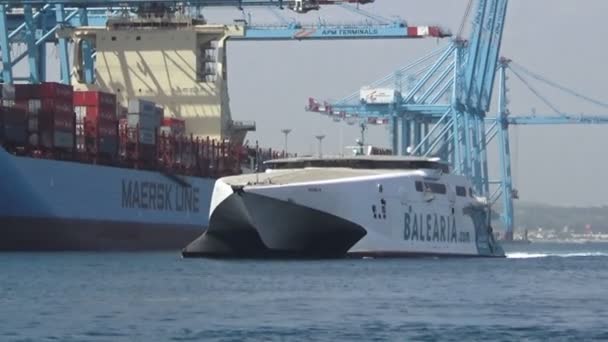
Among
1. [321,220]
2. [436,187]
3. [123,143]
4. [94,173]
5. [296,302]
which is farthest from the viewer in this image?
[123,143]

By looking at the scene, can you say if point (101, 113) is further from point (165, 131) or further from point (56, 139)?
point (165, 131)

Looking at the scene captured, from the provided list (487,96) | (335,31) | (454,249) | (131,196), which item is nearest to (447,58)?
(487,96)

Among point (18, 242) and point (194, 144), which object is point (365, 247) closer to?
point (18, 242)

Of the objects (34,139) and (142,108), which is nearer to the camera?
(34,139)

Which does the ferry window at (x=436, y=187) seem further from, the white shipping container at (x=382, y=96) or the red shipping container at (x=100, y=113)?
the white shipping container at (x=382, y=96)

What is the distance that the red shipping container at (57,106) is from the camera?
70.8m

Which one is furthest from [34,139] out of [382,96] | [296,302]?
[382,96]

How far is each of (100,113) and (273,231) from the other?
17.0 m

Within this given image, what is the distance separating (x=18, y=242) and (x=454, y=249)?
1713 cm

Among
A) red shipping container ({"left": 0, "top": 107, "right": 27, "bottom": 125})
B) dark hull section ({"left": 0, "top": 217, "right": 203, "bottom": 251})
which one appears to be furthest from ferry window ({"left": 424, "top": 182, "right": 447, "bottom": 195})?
dark hull section ({"left": 0, "top": 217, "right": 203, "bottom": 251})

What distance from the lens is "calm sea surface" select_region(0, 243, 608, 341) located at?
116 feet

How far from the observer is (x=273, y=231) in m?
60.6

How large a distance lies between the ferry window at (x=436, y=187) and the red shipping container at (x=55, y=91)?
48.5ft

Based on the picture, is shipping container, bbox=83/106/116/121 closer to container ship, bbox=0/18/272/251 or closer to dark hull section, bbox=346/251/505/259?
container ship, bbox=0/18/272/251
